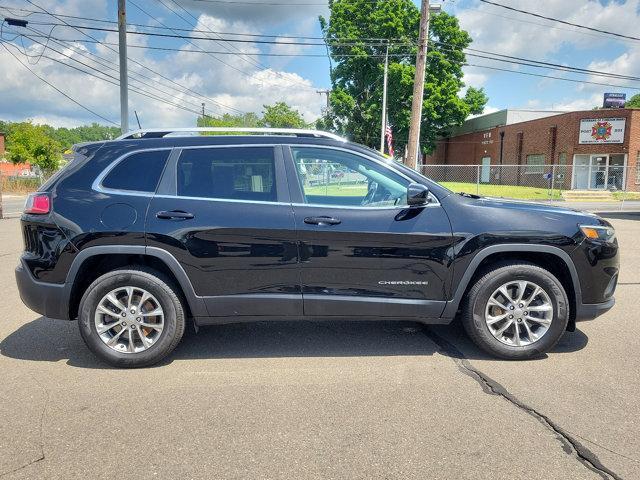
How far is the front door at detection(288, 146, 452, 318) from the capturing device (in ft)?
12.8

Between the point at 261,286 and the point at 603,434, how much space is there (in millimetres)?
2521

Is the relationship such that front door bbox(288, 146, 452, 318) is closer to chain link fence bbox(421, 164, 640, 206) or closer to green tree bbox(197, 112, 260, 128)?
chain link fence bbox(421, 164, 640, 206)

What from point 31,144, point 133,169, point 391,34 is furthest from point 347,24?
point 133,169

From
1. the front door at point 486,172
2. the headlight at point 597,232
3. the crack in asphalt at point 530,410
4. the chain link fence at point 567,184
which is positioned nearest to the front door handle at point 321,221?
the crack in asphalt at point 530,410

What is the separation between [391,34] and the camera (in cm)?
3938

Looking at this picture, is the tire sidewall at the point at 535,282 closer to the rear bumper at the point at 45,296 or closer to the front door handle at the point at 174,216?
the front door handle at the point at 174,216

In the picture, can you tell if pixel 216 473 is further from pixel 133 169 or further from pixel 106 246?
pixel 133 169

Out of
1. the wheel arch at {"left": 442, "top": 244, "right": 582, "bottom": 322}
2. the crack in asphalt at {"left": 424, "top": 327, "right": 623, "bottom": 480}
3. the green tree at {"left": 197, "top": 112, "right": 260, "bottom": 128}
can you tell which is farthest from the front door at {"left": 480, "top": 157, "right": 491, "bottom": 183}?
the crack in asphalt at {"left": 424, "top": 327, "right": 623, "bottom": 480}

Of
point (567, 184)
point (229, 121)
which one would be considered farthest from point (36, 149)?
point (567, 184)

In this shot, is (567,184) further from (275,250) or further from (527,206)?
(275,250)

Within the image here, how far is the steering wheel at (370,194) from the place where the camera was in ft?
13.7

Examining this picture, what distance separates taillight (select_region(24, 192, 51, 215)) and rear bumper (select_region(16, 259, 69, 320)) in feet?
1.53

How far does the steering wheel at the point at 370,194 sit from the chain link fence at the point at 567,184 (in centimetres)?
2134

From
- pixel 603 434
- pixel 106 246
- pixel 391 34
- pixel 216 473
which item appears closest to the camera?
pixel 216 473
